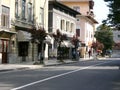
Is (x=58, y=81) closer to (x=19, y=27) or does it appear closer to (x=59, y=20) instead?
(x=19, y=27)

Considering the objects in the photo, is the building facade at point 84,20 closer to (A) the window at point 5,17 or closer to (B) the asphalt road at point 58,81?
(A) the window at point 5,17

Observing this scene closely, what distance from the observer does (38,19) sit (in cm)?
5388

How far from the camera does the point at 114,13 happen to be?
4003 cm

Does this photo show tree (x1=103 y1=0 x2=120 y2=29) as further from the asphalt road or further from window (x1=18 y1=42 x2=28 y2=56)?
the asphalt road

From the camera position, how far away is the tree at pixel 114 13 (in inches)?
1444

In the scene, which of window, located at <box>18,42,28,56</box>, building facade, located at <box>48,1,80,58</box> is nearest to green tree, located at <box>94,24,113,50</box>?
building facade, located at <box>48,1,80,58</box>

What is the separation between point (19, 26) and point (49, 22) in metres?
15.5

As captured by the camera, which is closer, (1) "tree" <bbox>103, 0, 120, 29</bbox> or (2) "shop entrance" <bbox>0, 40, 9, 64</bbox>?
(1) "tree" <bbox>103, 0, 120, 29</bbox>

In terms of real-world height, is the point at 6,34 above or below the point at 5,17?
below

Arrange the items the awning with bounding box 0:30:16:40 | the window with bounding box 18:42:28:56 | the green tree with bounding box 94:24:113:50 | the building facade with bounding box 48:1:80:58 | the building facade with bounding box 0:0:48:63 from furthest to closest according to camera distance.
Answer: the green tree with bounding box 94:24:113:50 < the building facade with bounding box 48:1:80:58 < the window with bounding box 18:42:28:56 < the building facade with bounding box 0:0:48:63 < the awning with bounding box 0:30:16:40

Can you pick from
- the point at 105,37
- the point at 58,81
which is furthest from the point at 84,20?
the point at 58,81

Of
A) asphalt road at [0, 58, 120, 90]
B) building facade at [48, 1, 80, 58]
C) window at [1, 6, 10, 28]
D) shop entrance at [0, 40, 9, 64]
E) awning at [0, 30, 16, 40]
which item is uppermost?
building facade at [48, 1, 80, 58]

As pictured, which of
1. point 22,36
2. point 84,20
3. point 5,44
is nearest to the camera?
point 5,44

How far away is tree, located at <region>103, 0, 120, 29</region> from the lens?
36688 mm
